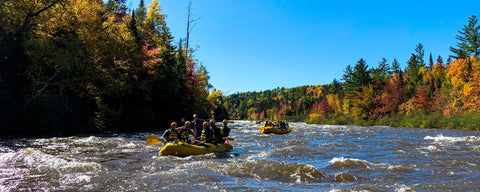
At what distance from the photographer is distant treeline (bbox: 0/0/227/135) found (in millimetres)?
16891

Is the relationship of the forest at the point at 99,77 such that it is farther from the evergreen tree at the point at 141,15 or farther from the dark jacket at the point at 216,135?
the dark jacket at the point at 216,135

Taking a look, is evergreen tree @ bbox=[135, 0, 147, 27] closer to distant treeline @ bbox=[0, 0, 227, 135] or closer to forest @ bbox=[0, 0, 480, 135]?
forest @ bbox=[0, 0, 480, 135]

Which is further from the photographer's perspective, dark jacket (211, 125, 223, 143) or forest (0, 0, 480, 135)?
forest (0, 0, 480, 135)

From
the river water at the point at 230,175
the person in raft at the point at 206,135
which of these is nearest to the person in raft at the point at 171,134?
the person in raft at the point at 206,135

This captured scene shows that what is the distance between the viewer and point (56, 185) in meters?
5.97

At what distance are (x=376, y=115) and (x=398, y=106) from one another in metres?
4.11

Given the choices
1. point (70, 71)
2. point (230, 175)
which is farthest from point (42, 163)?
point (70, 71)

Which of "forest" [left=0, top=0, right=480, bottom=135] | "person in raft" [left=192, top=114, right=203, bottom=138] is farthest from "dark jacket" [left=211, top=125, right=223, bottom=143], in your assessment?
"forest" [left=0, top=0, right=480, bottom=135]

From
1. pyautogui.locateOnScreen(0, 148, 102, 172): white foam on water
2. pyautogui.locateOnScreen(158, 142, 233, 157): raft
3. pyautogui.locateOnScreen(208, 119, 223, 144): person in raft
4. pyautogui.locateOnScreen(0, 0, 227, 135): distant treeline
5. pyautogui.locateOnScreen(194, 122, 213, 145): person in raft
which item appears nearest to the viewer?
A: pyautogui.locateOnScreen(0, 148, 102, 172): white foam on water

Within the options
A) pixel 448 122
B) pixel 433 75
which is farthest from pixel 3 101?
pixel 433 75

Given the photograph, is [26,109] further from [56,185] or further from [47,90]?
[56,185]

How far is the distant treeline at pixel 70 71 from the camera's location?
16.9m

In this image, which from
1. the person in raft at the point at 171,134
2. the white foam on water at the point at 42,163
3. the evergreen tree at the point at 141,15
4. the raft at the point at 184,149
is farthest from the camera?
the evergreen tree at the point at 141,15

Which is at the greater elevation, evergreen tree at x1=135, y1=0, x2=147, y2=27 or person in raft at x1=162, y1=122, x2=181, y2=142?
evergreen tree at x1=135, y1=0, x2=147, y2=27
